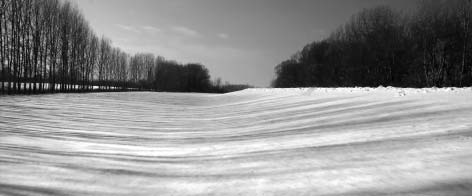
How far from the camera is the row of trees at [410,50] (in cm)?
2783

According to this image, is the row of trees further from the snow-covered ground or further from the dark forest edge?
the dark forest edge

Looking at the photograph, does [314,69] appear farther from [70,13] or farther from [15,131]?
[15,131]

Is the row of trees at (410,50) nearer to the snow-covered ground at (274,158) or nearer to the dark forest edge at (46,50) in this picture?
the snow-covered ground at (274,158)

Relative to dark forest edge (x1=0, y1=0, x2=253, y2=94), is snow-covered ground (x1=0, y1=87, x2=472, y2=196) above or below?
→ below

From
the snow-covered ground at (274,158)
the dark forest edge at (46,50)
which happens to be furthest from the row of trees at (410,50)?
the dark forest edge at (46,50)

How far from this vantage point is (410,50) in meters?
34.4

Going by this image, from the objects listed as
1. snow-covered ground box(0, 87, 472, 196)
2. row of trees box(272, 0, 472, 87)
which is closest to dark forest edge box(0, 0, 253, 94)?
snow-covered ground box(0, 87, 472, 196)

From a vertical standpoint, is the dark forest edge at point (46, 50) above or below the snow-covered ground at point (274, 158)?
above

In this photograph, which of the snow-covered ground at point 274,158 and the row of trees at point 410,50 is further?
the row of trees at point 410,50

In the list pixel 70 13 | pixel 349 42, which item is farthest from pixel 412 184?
pixel 349 42

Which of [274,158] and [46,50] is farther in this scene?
[46,50]

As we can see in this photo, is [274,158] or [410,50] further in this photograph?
[410,50]

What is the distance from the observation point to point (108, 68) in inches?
2415

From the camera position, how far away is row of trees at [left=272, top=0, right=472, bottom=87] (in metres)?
27.8
